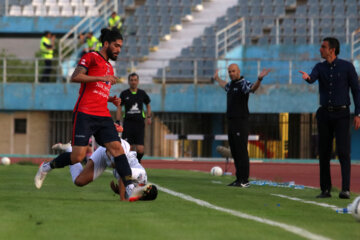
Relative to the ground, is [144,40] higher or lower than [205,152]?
higher

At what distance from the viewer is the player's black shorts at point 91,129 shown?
9.01 meters

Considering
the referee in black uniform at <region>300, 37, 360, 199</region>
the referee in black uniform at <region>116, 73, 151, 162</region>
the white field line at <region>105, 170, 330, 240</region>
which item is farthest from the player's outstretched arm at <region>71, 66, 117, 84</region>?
the referee in black uniform at <region>116, 73, 151, 162</region>

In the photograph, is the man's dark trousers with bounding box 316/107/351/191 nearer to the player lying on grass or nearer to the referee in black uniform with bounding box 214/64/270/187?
the referee in black uniform with bounding box 214/64/270/187

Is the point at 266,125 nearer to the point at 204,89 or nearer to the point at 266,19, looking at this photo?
the point at 204,89

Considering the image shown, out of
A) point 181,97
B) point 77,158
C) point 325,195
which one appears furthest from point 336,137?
point 181,97

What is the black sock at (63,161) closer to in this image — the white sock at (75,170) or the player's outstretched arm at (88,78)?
the white sock at (75,170)

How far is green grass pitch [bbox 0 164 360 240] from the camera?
5.96 meters

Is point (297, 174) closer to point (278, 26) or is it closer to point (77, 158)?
point (77, 158)

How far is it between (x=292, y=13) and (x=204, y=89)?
7644 mm

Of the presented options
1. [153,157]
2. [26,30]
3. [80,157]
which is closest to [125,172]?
[80,157]

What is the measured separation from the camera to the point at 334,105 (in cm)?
1074

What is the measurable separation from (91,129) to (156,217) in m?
2.18

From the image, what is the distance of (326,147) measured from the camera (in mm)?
10914

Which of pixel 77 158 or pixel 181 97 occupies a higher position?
pixel 181 97
